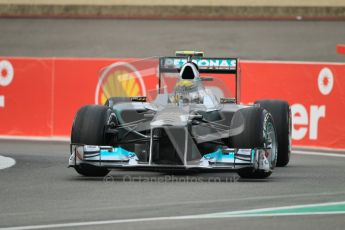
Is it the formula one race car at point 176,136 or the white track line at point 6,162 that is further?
the white track line at point 6,162

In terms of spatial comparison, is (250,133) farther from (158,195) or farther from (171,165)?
(158,195)

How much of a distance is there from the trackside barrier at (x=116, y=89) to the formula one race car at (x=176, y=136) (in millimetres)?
4520

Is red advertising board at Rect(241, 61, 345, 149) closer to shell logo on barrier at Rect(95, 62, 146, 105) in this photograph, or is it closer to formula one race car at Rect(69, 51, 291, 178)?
shell logo on barrier at Rect(95, 62, 146, 105)

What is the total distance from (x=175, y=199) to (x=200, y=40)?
74.2 ft

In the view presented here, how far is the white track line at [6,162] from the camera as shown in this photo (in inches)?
707

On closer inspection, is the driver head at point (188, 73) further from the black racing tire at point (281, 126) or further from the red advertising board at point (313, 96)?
the red advertising board at point (313, 96)

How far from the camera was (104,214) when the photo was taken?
12352mm

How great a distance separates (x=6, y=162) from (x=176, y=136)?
3.73 m

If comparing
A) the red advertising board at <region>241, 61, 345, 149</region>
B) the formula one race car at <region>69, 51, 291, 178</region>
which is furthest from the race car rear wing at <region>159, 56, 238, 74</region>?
the red advertising board at <region>241, 61, 345, 149</region>

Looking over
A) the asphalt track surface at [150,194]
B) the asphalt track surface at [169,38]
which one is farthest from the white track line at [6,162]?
the asphalt track surface at [169,38]

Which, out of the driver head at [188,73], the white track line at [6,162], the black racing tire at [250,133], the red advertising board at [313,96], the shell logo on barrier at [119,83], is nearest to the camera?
the black racing tire at [250,133]

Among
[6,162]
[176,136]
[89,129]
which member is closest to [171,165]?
[176,136]

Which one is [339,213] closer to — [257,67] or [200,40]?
[257,67]

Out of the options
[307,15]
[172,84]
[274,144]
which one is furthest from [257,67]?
[307,15]
